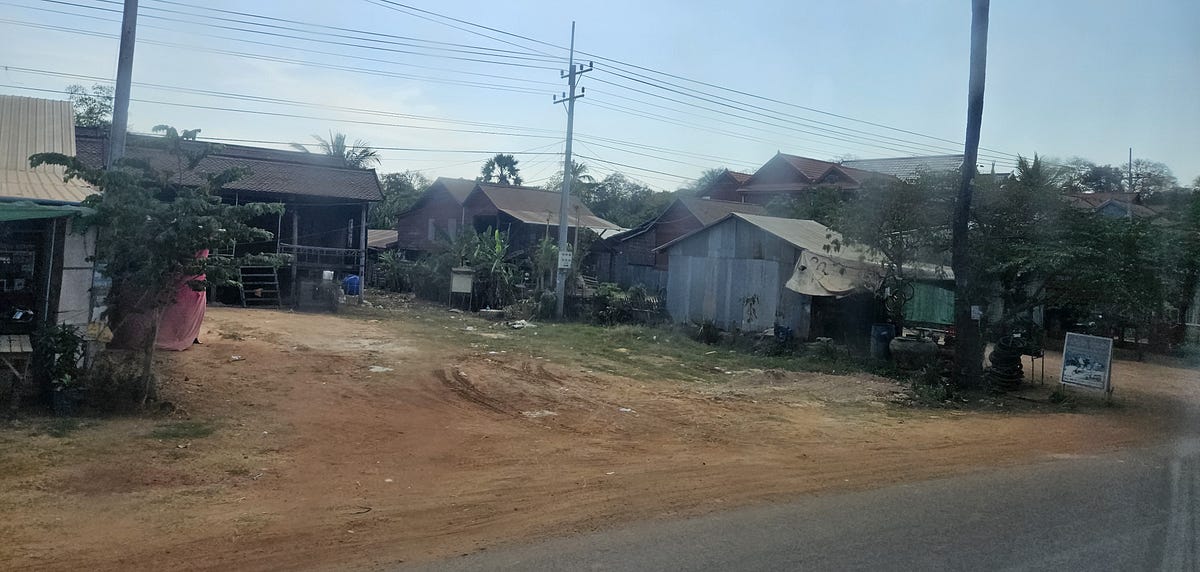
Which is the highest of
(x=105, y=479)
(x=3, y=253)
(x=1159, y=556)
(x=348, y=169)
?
(x=348, y=169)

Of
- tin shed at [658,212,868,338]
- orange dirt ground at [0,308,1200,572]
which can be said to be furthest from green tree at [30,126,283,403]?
tin shed at [658,212,868,338]

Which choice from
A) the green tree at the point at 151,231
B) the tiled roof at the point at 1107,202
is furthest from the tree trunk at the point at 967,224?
the green tree at the point at 151,231

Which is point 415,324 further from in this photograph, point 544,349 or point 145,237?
point 145,237

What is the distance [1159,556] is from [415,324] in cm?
1945

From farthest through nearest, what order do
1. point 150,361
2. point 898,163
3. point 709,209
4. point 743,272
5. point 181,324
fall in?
point 898,163 → point 709,209 → point 743,272 → point 181,324 → point 150,361

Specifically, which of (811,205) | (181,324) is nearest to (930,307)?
(811,205)

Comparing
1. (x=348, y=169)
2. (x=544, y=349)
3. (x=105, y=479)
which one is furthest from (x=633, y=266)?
(x=105, y=479)

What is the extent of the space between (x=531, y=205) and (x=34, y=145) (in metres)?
28.0

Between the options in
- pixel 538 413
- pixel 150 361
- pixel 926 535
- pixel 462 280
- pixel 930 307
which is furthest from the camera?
pixel 462 280

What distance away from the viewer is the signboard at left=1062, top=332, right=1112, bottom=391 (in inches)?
554

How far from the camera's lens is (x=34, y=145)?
43.5 ft

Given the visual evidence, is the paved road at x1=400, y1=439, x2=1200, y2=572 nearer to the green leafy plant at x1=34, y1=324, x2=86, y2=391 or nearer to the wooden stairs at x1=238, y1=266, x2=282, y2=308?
the green leafy plant at x1=34, y1=324, x2=86, y2=391

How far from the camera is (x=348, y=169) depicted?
31.2m

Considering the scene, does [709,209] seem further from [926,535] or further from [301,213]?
[926,535]
